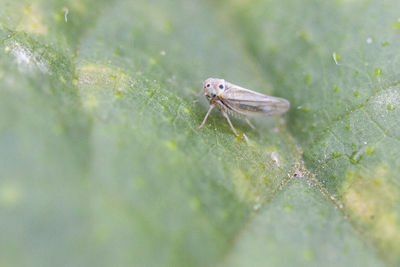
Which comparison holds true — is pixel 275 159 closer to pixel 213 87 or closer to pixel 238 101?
pixel 238 101

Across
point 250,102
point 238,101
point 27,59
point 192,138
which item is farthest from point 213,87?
point 27,59

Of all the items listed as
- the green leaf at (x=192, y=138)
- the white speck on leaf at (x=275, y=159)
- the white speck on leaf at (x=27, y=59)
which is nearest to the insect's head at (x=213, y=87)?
the green leaf at (x=192, y=138)

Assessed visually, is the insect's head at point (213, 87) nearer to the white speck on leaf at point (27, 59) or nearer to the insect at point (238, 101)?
the insect at point (238, 101)

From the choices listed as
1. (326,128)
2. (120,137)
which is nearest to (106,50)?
(120,137)

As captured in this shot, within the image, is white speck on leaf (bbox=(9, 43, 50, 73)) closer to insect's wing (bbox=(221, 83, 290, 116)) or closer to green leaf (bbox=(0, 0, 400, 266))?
green leaf (bbox=(0, 0, 400, 266))

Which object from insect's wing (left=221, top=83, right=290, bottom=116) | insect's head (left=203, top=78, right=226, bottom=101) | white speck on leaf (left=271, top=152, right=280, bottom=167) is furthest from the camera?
insect's head (left=203, top=78, right=226, bottom=101)

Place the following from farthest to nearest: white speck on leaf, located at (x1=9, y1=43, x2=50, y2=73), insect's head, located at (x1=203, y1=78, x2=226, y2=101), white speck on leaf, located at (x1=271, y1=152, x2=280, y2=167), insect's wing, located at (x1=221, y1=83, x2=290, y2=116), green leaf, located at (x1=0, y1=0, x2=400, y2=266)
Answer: insect's head, located at (x1=203, y1=78, x2=226, y2=101)
insect's wing, located at (x1=221, y1=83, x2=290, y2=116)
white speck on leaf, located at (x1=271, y1=152, x2=280, y2=167)
white speck on leaf, located at (x1=9, y1=43, x2=50, y2=73)
green leaf, located at (x1=0, y1=0, x2=400, y2=266)

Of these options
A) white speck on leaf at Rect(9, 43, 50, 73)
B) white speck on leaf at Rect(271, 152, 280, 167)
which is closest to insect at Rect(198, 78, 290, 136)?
white speck on leaf at Rect(271, 152, 280, 167)
